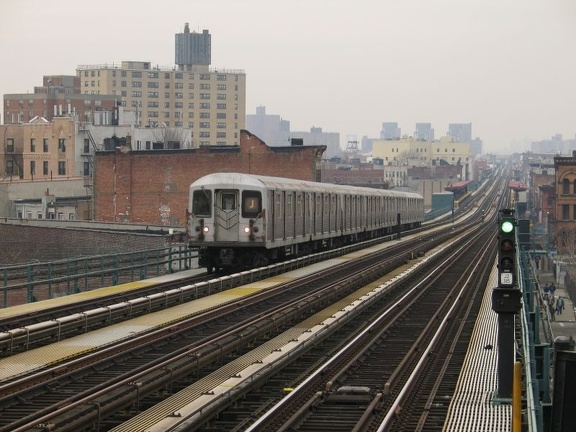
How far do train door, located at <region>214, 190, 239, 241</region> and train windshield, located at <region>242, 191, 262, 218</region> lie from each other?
24cm

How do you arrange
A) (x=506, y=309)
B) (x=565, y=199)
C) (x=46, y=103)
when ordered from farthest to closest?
(x=46, y=103)
(x=565, y=199)
(x=506, y=309)

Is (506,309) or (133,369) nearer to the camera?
(506,309)

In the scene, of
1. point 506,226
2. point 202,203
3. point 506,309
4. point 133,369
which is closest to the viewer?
point 506,226

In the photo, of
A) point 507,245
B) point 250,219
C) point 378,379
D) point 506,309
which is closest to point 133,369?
point 378,379

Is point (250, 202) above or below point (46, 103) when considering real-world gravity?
below

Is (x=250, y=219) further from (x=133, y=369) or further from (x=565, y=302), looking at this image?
(x=565, y=302)

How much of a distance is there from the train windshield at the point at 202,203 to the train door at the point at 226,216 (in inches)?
9.7

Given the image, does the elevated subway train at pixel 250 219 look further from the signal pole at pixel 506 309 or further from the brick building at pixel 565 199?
the brick building at pixel 565 199

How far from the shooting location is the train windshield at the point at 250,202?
113ft

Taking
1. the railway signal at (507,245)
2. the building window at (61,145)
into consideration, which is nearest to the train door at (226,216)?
the railway signal at (507,245)

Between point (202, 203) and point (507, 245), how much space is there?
870 inches

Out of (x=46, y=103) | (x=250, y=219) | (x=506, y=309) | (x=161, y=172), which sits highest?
(x=46, y=103)

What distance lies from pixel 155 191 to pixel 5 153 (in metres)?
34.2

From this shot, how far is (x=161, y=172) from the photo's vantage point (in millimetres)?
77812
